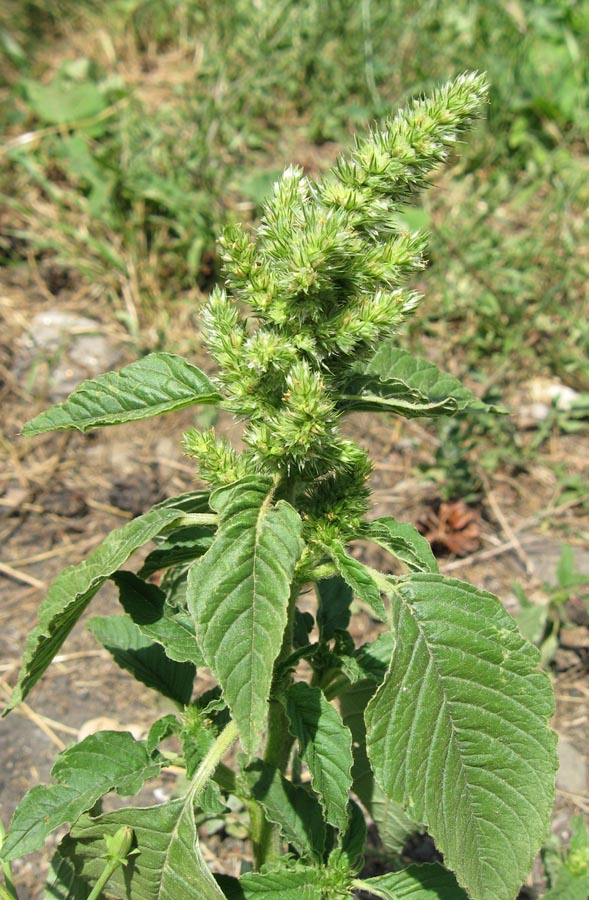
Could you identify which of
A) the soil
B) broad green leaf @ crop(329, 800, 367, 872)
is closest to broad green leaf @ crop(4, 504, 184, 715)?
broad green leaf @ crop(329, 800, 367, 872)

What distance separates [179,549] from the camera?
1737mm

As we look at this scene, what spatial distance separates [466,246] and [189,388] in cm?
308

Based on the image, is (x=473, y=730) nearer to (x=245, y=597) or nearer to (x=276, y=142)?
(x=245, y=597)

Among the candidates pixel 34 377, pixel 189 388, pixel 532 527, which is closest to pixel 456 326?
pixel 532 527

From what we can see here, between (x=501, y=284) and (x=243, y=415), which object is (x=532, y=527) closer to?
(x=501, y=284)

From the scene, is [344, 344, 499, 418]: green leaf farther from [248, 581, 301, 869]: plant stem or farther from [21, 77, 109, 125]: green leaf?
[21, 77, 109, 125]: green leaf

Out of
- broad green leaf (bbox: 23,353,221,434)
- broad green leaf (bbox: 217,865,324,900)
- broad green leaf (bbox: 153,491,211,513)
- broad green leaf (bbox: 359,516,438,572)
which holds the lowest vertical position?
broad green leaf (bbox: 217,865,324,900)

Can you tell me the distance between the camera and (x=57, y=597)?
64.1 inches

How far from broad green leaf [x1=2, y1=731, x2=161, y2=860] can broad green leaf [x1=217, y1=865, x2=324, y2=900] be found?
0.91ft

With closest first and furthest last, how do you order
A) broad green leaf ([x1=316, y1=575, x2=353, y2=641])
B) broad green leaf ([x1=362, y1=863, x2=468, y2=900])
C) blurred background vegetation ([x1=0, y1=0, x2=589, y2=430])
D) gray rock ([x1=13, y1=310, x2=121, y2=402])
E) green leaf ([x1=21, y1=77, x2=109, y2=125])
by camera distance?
broad green leaf ([x1=362, y1=863, x2=468, y2=900]) < broad green leaf ([x1=316, y1=575, x2=353, y2=641]) < gray rock ([x1=13, y1=310, x2=121, y2=402]) < blurred background vegetation ([x1=0, y1=0, x2=589, y2=430]) < green leaf ([x1=21, y1=77, x2=109, y2=125])

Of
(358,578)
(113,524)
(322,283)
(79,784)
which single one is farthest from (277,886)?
(113,524)

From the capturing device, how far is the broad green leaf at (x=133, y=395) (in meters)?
1.54

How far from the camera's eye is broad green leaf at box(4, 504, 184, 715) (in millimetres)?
1494

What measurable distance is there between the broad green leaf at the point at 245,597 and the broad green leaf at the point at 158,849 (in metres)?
0.47
